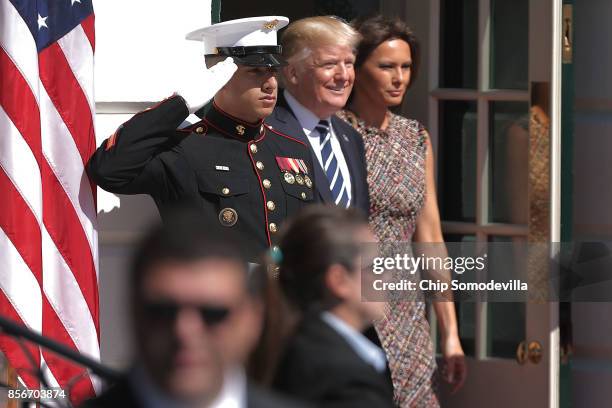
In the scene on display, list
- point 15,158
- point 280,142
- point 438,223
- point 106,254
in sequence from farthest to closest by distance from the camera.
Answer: point 438,223 → point 106,254 → point 280,142 → point 15,158

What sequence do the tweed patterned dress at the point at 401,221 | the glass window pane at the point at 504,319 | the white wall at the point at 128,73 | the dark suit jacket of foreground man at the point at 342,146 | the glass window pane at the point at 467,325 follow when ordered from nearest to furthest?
the dark suit jacket of foreground man at the point at 342,146, the white wall at the point at 128,73, the tweed patterned dress at the point at 401,221, the glass window pane at the point at 504,319, the glass window pane at the point at 467,325

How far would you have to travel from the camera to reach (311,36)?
462cm

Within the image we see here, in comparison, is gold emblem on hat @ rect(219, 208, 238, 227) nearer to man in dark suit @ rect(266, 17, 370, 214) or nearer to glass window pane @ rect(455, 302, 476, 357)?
man in dark suit @ rect(266, 17, 370, 214)

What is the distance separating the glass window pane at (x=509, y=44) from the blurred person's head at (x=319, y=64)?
0.94 meters

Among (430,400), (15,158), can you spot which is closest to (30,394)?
(15,158)

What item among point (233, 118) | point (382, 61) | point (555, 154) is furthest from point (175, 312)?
point (555, 154)

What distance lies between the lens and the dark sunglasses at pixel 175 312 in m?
1.69

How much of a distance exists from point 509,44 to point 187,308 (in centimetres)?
385

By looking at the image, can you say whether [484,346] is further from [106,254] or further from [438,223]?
[106,254]

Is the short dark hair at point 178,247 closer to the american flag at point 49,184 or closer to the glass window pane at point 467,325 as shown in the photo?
the american flag at point 49,184

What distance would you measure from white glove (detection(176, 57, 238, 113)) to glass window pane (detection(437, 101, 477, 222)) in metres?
1.54

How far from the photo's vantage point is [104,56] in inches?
184

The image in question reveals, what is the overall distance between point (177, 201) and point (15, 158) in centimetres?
47

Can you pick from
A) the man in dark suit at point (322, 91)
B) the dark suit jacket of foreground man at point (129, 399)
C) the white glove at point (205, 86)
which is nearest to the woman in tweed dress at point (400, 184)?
the man in dark suit at point (322, 91)
